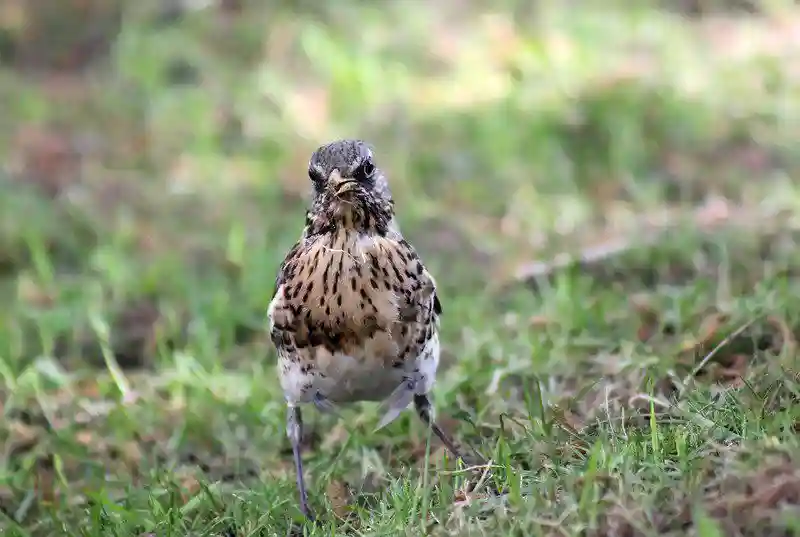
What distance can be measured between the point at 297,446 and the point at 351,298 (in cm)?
69

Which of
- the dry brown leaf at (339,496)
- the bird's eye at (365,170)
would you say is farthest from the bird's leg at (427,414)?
the bird's eye at (365,170)

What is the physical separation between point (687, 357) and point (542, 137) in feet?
14.7

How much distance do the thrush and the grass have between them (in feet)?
1.17

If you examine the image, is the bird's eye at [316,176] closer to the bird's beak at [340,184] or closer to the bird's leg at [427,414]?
the bird's beak at [340,184]

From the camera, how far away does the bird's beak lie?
3.69 meters

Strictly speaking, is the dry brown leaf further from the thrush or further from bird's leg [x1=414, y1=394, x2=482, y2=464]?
bird's leg [x1=414, y1=394, x2=482, y2=464]

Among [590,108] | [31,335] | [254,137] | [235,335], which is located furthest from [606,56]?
[31,335]

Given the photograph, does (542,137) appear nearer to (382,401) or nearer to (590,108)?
(590,108)

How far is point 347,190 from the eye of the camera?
145 inches

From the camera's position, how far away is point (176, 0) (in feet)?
35.0

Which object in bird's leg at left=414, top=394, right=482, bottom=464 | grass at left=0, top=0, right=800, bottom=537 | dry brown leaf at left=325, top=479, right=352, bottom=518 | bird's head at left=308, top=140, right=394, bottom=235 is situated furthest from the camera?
bird's leg at left=414, top=394, right=482, bottom=464

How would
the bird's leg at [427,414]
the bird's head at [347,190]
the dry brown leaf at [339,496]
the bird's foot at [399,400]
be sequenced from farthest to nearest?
the bird's leg at [427,414] < the bird's foot at [399,400] < the bird's head at [347,190] < the dry brown leaf at [339,496]

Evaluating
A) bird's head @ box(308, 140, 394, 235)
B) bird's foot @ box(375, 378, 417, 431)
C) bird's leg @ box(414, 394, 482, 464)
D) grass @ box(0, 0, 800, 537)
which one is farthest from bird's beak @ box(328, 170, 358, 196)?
grass @ box(0, 0, 800, 537)

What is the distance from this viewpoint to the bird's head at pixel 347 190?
3.72 metres
